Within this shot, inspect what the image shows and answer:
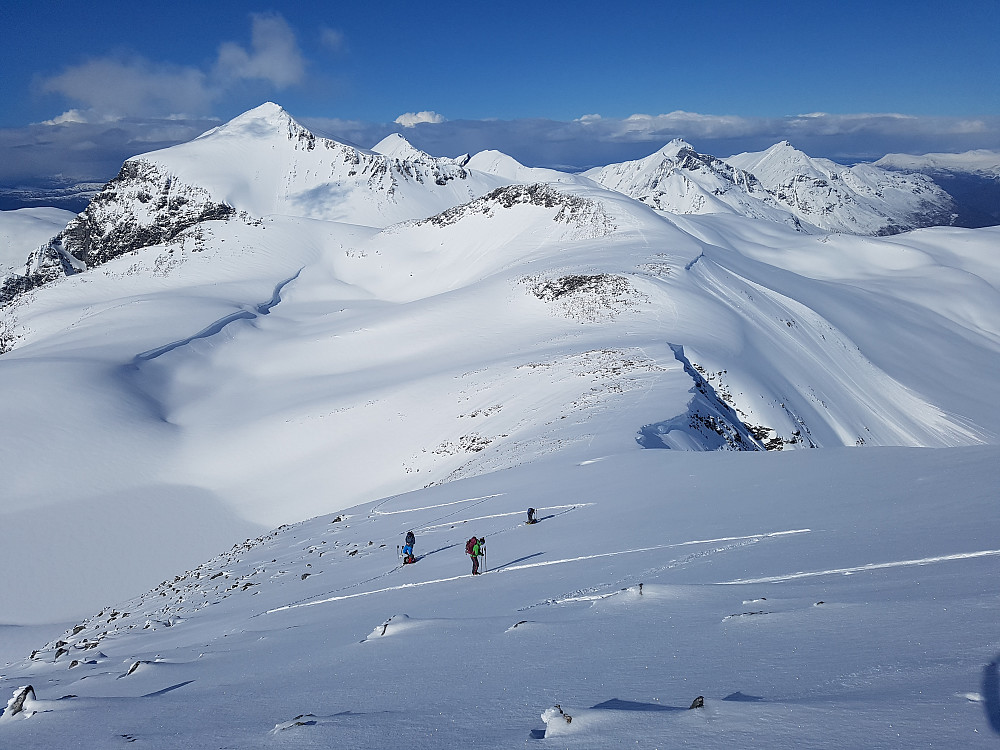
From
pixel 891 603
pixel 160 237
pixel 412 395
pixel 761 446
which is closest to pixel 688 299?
pixel 761 446

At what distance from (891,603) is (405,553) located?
31.4 feet

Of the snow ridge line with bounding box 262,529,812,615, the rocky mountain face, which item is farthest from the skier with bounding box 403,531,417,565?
the rocky mountain face

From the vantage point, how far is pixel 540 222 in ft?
241

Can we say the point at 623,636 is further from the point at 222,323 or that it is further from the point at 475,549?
the point at 222,323

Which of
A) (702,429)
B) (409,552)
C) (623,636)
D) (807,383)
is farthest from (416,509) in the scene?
(807,383)

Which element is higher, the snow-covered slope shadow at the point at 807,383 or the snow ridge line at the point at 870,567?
the snow ridge line at the point at 870,567

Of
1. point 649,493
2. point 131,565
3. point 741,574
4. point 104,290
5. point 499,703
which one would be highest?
point 104,290

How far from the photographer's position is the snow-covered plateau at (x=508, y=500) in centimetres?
491

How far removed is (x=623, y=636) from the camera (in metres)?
6.19

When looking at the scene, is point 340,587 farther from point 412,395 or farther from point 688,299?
point 688,299

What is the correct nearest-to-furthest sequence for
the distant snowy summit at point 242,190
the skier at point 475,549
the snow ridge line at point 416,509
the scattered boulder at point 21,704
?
the scattered boulder at point 21,704 < the skier at point 475,549 < the snow ridge line at point 416,509 < the distant snowy summit at point 242,190

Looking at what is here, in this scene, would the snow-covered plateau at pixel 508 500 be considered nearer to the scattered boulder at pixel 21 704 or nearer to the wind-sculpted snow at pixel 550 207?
the scattered boulder at pixel 21 704

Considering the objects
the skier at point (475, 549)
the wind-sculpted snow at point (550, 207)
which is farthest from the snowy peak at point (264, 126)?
the skier at point (475, 549)

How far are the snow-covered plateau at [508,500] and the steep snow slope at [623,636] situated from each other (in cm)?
5
